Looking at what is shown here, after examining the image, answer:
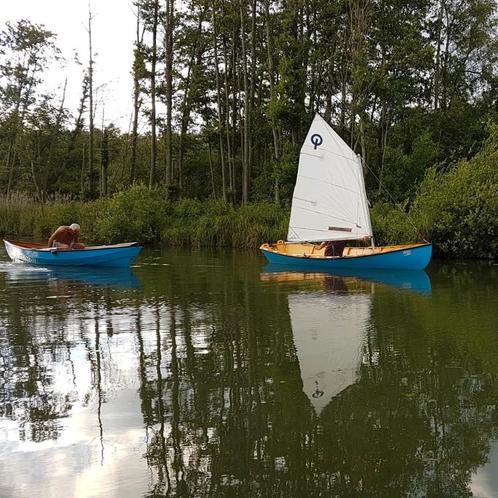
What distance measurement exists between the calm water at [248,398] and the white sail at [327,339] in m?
0.03

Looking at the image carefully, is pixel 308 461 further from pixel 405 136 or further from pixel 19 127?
pixel 19 127

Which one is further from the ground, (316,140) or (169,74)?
(169,74)

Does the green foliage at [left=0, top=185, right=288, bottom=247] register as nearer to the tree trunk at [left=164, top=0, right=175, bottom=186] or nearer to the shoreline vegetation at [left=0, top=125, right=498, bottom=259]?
the shoreline vegetation at [left=0, top=125, right=498, bottom=259]

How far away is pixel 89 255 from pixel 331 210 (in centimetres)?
658

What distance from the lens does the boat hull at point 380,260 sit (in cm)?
1480

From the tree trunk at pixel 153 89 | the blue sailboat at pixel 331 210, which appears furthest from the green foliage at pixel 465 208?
the tree trunk at pixel 153 89

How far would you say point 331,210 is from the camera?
53.8ft

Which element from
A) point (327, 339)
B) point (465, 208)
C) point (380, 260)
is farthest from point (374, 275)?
point (327, 339)

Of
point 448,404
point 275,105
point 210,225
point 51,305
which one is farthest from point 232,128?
point 448,404

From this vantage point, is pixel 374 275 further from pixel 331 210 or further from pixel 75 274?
pixel 75 274

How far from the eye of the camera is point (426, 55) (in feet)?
85.3

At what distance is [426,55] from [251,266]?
14795 millimetres

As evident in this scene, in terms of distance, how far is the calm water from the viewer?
3.59 metres

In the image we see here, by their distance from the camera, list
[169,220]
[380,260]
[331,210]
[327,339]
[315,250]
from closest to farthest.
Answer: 1. [327,339]
2. [380,260]
3. [331,210]
4. [315,250]
5. [169,220]
